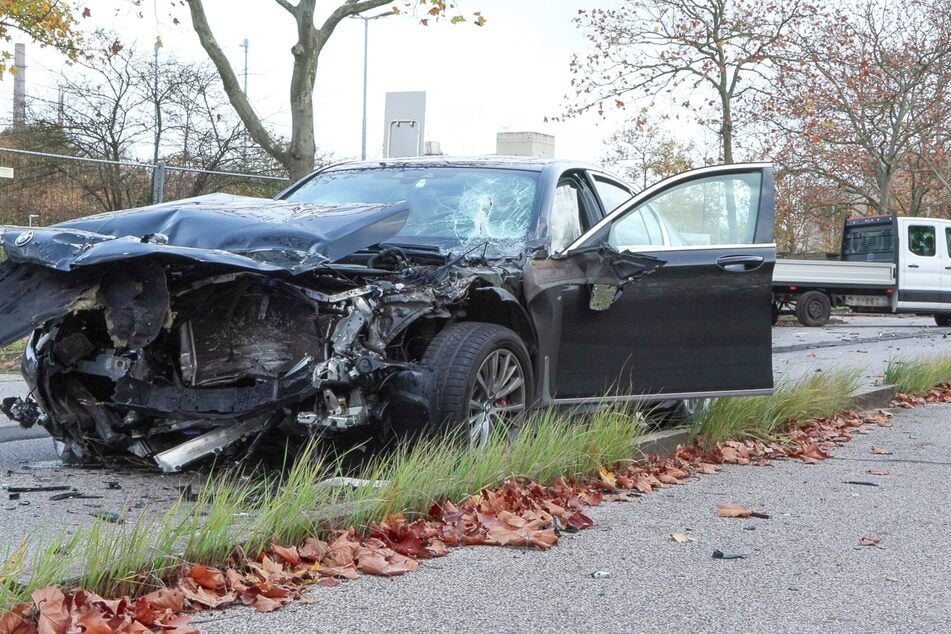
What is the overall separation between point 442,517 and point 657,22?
21.4 metres

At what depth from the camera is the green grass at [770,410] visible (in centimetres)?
709

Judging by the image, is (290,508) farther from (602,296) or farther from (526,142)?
(526,142)

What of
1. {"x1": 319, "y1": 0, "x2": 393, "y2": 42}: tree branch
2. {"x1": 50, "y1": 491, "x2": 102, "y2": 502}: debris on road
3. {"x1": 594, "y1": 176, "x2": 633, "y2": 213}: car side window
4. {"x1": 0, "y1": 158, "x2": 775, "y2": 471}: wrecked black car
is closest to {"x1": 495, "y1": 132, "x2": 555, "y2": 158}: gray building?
{"x1": 319, "y1": 0, "x2": 393, "y2": 42}: tree branch

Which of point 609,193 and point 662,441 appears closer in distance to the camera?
point 662,441

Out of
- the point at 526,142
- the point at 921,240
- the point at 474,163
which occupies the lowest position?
the point at 474,163

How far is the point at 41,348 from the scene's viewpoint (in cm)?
572

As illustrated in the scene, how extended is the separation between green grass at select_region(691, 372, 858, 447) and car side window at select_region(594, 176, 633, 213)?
1421 mm

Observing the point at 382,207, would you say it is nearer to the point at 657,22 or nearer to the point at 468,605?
the point at 468,605

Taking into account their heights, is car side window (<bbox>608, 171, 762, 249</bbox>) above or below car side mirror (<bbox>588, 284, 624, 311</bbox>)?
above

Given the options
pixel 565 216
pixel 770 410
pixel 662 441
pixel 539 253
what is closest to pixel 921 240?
pixel 770 410

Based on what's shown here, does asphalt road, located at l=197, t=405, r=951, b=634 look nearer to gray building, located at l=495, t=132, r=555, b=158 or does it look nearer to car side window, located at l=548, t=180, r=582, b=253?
car side window, located at l=548, t=180, r=582, b=253

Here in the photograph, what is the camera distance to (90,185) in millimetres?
19484

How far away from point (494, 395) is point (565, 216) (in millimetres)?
1572

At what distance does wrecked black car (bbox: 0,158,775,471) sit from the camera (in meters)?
5.17
